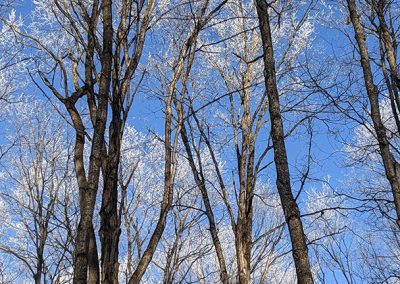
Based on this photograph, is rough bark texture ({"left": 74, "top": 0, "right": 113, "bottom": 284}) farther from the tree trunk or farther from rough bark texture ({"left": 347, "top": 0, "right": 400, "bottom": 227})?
rough bark texture ({"left": 347, "top": 0, "right": 400, "bottom": 227})

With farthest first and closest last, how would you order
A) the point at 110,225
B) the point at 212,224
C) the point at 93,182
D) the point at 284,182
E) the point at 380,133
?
the point at 212,224 < the point at 380,133 < the point at 110,225 < the point at 284,182 < the point at 93,182

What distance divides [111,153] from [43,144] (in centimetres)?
655

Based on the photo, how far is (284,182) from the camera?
2455mm

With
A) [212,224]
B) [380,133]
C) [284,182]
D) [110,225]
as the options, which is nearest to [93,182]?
[110,225]

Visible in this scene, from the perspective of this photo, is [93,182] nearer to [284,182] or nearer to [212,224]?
[284,182]

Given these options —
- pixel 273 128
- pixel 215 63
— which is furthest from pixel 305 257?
pixel 215 63

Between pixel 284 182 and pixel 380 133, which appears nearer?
pixel 284 182

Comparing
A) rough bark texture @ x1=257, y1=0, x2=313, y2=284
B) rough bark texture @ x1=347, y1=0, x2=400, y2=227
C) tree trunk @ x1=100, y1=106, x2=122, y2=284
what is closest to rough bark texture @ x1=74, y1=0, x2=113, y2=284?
tree trunk @ x1=100, y1=106, x2=122, y2=284

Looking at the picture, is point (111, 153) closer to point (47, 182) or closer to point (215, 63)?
point (215, 63)

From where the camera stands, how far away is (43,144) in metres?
8.80

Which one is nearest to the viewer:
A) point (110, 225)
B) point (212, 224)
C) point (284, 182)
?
point (284, 182)

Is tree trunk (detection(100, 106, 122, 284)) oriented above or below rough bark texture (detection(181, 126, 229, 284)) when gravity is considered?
→ below

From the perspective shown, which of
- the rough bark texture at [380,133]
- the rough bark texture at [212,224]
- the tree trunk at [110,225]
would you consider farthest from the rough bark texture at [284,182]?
the rough bark texture at [212,224]

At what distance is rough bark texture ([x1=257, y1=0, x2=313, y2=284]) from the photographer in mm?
2242
